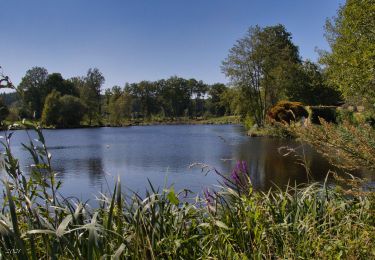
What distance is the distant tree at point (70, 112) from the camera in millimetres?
63719

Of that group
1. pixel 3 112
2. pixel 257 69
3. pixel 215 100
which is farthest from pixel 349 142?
pixel 215 100

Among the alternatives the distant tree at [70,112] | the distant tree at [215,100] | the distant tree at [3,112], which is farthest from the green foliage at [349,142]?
the distant tree at [215,100]

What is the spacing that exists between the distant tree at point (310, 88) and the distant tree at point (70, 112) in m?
37.8

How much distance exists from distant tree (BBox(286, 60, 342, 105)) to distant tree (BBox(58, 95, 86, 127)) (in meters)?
37.8

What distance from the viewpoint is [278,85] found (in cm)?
3691

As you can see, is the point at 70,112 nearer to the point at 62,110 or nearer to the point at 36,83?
the point at 62,110

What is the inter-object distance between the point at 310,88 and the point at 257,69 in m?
7.09

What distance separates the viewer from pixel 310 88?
4009 centimetres

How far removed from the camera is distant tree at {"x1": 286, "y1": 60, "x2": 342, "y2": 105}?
1515 inches

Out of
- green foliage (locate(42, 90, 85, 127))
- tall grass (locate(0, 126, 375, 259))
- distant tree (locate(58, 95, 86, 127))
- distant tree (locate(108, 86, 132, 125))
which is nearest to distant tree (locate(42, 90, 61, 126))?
green foliage (locate(42, 90, 85, 127))

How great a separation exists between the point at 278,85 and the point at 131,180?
27379 mm

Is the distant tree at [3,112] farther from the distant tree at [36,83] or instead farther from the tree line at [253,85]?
the distant tree at [36,83]

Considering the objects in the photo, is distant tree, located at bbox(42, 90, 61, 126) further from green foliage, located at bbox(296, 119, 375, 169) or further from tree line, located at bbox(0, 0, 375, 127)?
green foliage, located at bbox(296, 119, 375, 169)

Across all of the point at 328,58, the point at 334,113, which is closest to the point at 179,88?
the point at 334,113
